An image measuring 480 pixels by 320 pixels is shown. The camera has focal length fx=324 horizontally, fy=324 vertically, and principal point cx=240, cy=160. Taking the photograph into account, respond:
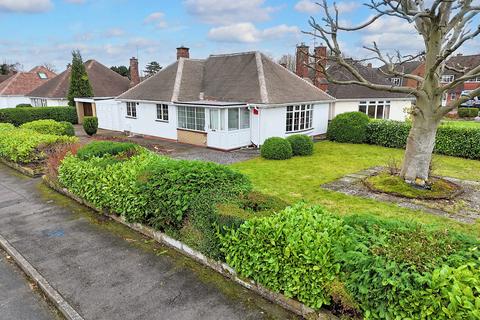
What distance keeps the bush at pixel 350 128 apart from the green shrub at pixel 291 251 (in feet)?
56.7

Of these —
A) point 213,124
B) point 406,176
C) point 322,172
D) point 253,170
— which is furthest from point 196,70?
point 406,176

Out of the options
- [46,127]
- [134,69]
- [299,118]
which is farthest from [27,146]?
[134,69]

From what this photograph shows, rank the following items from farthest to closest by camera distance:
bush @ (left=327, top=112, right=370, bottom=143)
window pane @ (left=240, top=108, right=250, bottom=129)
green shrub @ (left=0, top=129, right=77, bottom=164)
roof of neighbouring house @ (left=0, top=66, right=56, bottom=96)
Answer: roof of neighbouring house @ (left=0, top=66, right=56, bottom=96) → bush @ (left=327, top=112, right=370, bottom=143) → window pane @ (left=240, top=108, right=250, bottom=129) → green shrub @ (left=0, top=129, right=77, bottom=164)

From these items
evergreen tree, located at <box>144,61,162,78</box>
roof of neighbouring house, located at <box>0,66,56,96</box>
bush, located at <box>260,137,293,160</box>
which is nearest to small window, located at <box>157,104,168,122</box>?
bush, located at <box>260,137,293,160</box>

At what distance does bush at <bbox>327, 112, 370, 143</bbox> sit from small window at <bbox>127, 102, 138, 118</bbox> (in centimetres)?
1428

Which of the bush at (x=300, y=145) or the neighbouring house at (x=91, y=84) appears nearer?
the bush at (x=300, y=145)

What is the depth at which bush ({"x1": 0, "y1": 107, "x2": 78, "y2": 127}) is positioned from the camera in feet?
91.4

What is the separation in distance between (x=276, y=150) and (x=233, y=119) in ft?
12.0

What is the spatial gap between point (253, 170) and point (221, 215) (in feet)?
29.2

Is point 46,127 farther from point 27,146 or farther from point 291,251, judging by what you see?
point 291,251

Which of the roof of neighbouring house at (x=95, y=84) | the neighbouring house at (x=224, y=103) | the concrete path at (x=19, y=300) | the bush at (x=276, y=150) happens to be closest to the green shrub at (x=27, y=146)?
the neighbouring house at (x=224, y=103)

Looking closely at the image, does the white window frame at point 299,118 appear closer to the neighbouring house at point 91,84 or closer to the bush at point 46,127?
the bush at point 46,127

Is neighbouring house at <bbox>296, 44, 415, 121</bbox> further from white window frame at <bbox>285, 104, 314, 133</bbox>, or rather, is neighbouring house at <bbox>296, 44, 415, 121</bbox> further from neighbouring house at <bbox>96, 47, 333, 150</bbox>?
white window frame at <bbox>285, 104, 314, 133</bbox>

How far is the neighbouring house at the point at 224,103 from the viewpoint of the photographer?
1873 centimetres
